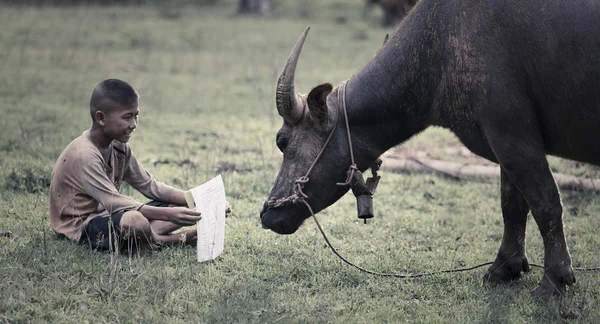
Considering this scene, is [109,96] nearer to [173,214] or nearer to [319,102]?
[173,214]

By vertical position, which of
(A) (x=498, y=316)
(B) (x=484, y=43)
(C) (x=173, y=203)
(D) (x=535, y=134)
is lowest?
(A) (x=498, y=316)

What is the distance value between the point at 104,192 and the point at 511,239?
9.34ft

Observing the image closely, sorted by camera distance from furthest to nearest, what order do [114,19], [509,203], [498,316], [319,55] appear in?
[114,19], [319,55], [509,203], [498,316]

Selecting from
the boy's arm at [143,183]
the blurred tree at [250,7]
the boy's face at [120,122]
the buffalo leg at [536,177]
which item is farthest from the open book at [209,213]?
the blurred tree at [250,7]

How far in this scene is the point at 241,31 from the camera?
667 inches

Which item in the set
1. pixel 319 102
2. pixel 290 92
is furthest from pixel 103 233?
pixel 319 102

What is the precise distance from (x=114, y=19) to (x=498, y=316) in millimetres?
14139

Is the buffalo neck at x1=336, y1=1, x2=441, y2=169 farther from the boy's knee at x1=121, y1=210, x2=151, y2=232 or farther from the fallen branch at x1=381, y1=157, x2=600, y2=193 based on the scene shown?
the fallen branch at x1=381, y1=157, x2=600, y2=193

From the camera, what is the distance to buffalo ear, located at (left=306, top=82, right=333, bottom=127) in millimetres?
4745

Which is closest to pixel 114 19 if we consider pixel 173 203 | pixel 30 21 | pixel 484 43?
pixel 30 21

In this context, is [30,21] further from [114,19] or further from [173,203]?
[173,203]

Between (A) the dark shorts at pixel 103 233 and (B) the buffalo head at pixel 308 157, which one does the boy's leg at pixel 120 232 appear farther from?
(B) the buffalo head at pixel 308 157

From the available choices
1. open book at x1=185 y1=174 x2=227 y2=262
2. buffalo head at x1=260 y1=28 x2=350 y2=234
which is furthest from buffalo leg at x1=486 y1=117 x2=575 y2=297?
open book at x1=185 y1=174 x2=227 y2=262

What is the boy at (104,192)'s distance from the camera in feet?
16.3
